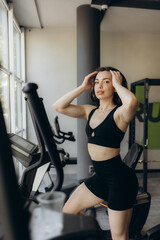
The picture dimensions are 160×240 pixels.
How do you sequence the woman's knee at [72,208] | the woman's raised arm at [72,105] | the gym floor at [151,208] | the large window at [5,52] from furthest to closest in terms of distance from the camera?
1. the large window at [5,52]
2. the gym floor at [151,208]
3. the woman's raised arm at [72,105]
4. the woman's knee at [72,208]

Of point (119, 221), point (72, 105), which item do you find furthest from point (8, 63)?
point (119, 221)

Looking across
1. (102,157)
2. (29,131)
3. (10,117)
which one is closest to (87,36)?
(10,117)

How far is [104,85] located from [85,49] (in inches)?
90.7

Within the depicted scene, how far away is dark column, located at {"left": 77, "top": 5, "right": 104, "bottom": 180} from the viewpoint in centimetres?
361

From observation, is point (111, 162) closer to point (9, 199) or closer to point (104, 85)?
point (104, 85)

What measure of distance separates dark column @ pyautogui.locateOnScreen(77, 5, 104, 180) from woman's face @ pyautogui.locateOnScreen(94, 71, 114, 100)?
2.07 meters

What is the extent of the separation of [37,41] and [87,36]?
145 cm

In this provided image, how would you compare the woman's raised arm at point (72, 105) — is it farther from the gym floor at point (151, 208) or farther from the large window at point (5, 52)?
the large window at point (5, 52)

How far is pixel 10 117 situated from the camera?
136 inches

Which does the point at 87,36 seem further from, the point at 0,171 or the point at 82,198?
the point at 0,171

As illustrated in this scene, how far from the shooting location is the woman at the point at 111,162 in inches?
55.6

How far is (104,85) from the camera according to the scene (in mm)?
1578

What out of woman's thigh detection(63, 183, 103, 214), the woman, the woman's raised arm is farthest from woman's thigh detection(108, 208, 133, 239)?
the woman's raised arm

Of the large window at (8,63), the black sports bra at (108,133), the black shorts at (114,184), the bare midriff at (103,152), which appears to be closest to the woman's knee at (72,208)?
the black shorts at (114,184)
